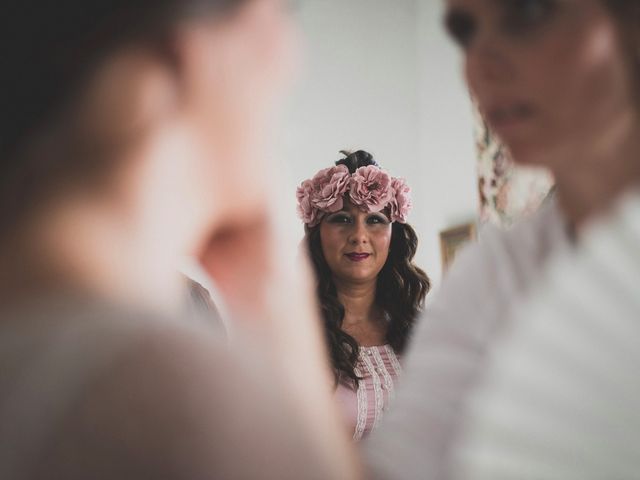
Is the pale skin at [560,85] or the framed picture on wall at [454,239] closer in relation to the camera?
the pale skin at [560,85]

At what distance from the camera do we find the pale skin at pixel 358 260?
1.54 metres

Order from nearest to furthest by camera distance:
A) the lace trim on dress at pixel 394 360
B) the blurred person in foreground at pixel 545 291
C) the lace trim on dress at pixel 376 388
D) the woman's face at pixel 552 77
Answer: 1. the blurred person in foreground at pixel 545 291
2. the woman's face at pixel 552 77
3. the lace trim on dress at pixel 376 388
4. the lace trim on dress at pixel 394 360

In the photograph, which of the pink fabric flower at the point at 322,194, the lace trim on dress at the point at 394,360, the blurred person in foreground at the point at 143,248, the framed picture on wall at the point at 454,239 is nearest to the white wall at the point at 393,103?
the framed picture on wall at the point at 454,239

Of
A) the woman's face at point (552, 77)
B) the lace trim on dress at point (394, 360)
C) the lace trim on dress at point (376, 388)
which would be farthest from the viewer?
the lace trim on dress at point (394, 360)

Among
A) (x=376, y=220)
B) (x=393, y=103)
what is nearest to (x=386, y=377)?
(x=376, y=220)

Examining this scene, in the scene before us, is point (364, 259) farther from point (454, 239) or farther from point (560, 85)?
point (560, 85)

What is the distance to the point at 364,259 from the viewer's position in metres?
1.54

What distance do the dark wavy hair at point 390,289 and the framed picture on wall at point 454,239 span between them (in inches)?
21.1

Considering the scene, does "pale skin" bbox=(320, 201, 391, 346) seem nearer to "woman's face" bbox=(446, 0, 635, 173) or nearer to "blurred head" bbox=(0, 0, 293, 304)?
"woman's face" bbox=(446, 0, 635, 173)

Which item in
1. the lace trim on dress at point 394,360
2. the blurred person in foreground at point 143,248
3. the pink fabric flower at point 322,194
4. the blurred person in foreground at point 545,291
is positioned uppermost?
the pink fabric flower at point 322,194

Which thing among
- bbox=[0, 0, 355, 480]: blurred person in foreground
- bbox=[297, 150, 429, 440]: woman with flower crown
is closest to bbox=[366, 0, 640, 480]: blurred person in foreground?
bbox=[0, 0, 355, 480]: blurred person in foreground

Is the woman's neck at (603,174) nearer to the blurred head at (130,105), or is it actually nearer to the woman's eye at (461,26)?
the woman's eye at (461,26)

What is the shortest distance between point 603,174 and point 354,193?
110 cm

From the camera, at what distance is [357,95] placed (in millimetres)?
2412
